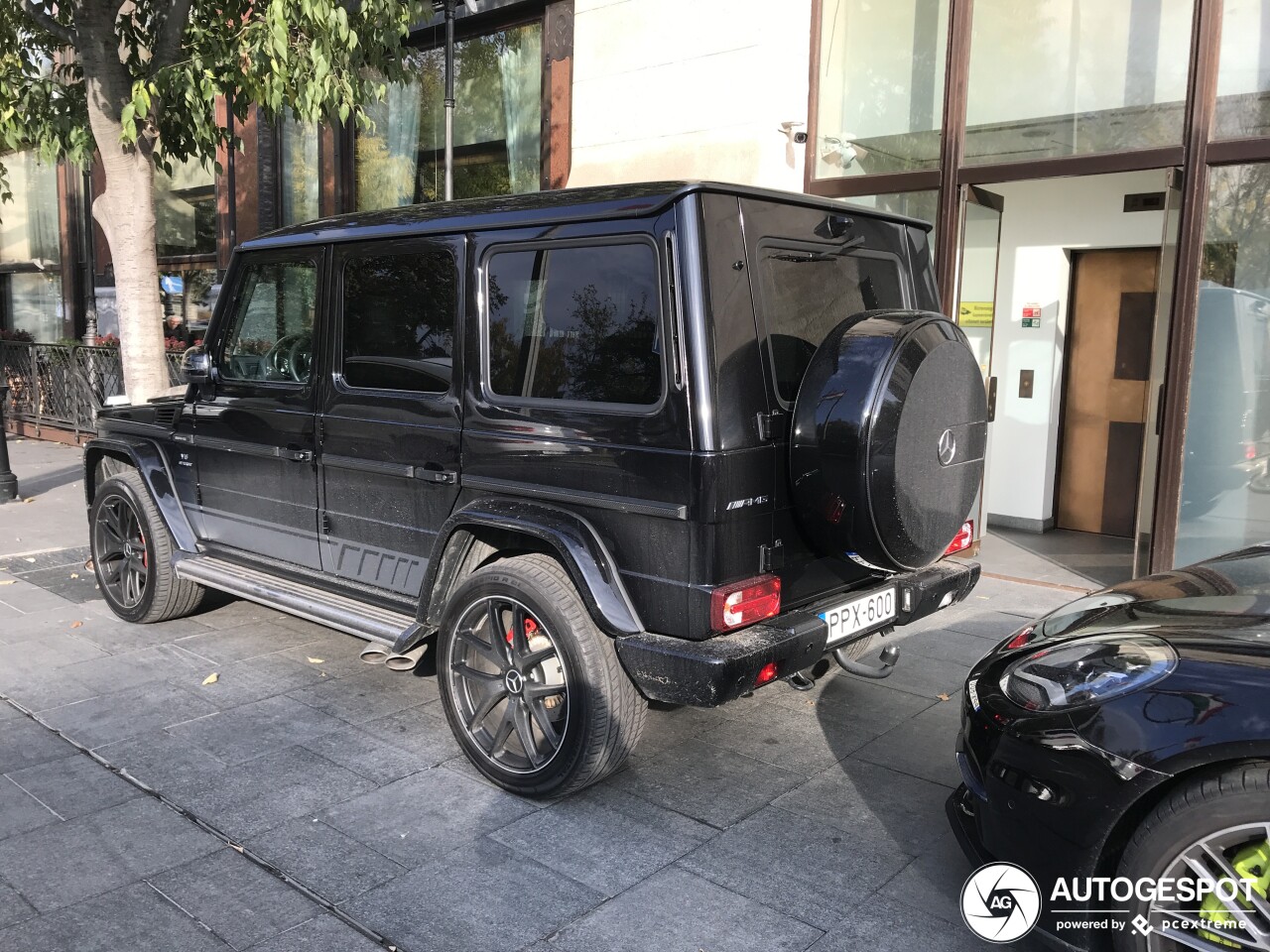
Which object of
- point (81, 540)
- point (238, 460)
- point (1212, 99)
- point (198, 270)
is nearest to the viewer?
point (238, 460)

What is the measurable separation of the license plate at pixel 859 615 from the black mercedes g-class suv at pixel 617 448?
11 mm

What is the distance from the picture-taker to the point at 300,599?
4484 mm

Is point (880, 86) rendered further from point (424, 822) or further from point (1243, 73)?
point (424, 822)

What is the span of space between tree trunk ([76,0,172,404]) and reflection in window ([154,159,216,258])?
6489mm

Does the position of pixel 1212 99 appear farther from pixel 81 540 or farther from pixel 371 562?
pixel 81 540

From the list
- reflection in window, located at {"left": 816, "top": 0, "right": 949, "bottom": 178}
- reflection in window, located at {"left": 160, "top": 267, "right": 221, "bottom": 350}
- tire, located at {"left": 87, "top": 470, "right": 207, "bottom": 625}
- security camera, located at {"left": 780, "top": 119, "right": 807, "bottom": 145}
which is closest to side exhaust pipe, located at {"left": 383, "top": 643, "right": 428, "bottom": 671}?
tire, located at {"left": 87, "top": 470, "right": 207, "bottom": 625}

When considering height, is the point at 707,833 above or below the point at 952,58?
below

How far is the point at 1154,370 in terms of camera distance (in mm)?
6488

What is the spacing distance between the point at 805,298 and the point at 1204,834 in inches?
83.0

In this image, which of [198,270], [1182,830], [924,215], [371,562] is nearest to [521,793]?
[371,562]

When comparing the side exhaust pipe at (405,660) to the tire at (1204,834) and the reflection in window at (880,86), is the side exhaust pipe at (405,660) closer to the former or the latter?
the tire at (1204,834)

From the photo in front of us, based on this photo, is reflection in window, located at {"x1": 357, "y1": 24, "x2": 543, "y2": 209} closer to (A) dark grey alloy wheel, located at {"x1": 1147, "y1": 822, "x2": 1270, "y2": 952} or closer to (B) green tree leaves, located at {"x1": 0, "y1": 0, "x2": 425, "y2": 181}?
(B) green tree leaves, located at {"x1": 0, "y1": 0, "x2": 425, "y2": 181}

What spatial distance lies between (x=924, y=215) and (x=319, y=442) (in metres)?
5.01

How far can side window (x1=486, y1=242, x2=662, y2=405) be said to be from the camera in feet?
11.1
